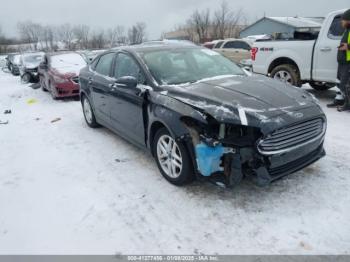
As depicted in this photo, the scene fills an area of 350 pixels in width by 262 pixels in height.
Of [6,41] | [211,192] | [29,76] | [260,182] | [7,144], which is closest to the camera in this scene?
[260,182]

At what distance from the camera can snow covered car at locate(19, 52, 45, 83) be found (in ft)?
49.8

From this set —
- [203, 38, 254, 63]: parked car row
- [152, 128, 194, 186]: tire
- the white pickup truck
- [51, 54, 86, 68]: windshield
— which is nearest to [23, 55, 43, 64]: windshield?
[51, 54, 86, 68]: windshield

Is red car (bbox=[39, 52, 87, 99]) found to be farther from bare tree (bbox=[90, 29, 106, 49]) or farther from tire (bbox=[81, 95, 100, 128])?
bare tree (bbox=[90, 29, 106, 49])

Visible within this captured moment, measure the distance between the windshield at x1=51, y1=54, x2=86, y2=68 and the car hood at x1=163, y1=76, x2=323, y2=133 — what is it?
319 inches

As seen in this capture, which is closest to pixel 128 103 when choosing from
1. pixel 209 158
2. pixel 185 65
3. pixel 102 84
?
pixel 185 65

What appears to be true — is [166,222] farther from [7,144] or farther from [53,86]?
[53,86]

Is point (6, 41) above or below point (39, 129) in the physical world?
above

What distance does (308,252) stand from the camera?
2.68 meters

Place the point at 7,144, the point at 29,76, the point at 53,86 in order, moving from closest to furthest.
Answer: the point at 7,144, the point at 53,86, the point at 29,76

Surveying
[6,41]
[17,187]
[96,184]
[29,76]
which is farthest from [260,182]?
[6,41]

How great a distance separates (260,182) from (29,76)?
15167 millimetres

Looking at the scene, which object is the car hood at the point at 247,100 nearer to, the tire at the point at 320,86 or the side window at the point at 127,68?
the side window at the point at 127,68

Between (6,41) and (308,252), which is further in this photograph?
(6,41)

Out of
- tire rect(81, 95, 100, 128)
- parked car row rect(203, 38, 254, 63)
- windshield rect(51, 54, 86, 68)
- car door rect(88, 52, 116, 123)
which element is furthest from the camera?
parked car row rect(203, 38, 254, 63)
